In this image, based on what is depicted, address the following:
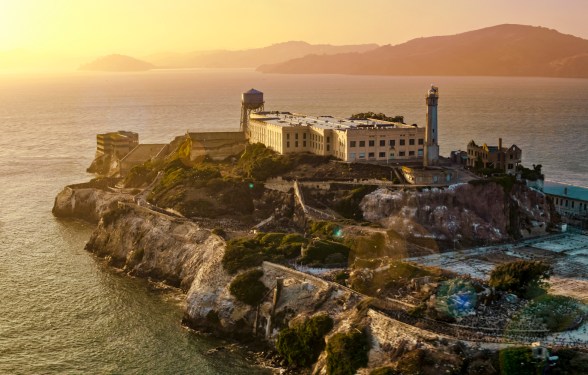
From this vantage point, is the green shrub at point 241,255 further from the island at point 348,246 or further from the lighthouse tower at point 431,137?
the lighthouse tower at point 431,137

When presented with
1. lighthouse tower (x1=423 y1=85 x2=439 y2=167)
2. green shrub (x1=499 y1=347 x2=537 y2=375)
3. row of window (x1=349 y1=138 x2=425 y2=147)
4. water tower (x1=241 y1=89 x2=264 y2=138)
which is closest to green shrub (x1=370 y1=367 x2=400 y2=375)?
green shrub (x1=499 y1=347 x2=537 y2=375)

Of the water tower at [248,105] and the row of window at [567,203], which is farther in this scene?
the water tower at [248,105]

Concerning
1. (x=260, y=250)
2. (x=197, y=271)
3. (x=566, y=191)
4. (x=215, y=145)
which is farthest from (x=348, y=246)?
(x=215, y=145)

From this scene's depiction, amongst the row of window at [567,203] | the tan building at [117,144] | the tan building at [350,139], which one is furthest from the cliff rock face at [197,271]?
the tan building at [117,144]

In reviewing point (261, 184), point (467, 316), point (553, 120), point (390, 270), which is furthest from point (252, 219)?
point (553, 120)

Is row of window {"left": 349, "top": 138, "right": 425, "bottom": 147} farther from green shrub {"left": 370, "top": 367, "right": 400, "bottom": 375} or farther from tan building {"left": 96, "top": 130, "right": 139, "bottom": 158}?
tan building {"left": 96, "top": 130, "right": 139, "bottom": 158}

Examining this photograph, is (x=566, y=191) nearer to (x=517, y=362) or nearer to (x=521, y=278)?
(x=521, y=278)

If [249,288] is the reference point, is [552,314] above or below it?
above
